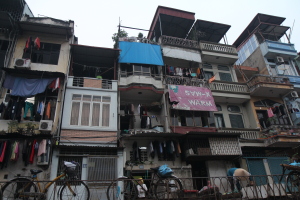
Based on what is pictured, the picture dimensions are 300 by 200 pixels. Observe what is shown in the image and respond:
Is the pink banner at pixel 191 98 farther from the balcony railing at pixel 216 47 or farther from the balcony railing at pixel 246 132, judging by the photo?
the balcony railing at pixel 216 47

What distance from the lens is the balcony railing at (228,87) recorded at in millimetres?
20250

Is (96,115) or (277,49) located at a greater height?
(277,49)

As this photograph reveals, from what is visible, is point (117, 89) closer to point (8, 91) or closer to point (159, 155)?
point (159, 155)

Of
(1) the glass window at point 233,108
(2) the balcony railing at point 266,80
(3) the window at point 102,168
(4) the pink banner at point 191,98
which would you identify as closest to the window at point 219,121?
(1) the glass window at point 233,108

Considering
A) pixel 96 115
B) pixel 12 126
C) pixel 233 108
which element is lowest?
pixel 12 126

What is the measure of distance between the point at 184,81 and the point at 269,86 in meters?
7.33

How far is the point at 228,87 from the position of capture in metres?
A: 20.6

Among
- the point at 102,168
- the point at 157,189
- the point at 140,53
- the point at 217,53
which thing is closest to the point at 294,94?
the point at 217,53

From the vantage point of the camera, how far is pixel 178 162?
15.8 meters

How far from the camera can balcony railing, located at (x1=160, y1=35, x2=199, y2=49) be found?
69.5 ft

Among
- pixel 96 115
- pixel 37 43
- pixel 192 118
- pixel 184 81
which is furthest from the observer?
pixel 184 81

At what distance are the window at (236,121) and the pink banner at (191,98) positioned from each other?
8.65ft

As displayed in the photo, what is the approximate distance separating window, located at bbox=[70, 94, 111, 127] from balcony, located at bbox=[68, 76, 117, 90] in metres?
0.90

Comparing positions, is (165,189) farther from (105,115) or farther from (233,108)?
(233,108)
